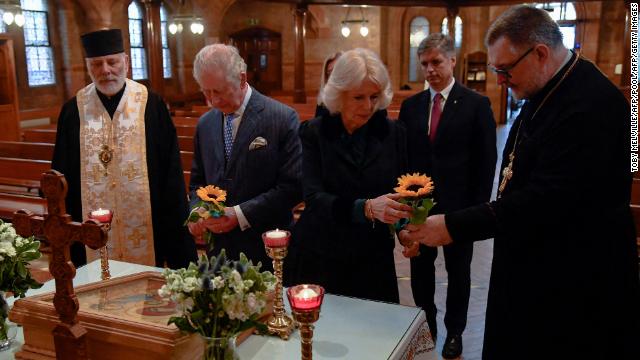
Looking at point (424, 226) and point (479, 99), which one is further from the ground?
point (479, 99)

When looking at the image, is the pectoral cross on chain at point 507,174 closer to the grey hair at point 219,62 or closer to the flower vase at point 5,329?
the grey hair at point 219,62

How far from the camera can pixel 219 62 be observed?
97.6 inches

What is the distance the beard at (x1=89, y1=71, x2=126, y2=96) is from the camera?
310 centimetres

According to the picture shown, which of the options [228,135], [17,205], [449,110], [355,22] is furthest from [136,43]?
[228,135]

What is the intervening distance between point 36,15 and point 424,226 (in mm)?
14261

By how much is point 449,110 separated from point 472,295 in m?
1.62

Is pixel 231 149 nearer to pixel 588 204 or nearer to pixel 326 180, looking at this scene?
pixel 326 180

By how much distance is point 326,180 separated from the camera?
230 cm

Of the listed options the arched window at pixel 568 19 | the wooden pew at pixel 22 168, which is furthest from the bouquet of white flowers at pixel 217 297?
the arched window at pixel 568 19

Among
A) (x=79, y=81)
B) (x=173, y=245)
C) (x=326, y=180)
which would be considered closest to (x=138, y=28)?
(x=79, y=81)

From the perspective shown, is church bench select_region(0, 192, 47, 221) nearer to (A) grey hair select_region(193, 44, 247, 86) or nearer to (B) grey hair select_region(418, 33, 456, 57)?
(A) grey hair select_region(193, 44, 247, 86)

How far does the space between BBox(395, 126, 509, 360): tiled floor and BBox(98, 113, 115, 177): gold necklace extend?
6.94ft

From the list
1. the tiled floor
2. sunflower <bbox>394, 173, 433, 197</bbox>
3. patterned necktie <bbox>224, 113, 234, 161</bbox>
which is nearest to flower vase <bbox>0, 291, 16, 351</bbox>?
patterned necktie <bbox>224, 113, 234, 161</bbox>

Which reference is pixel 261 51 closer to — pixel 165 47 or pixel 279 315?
pixel 165 47
